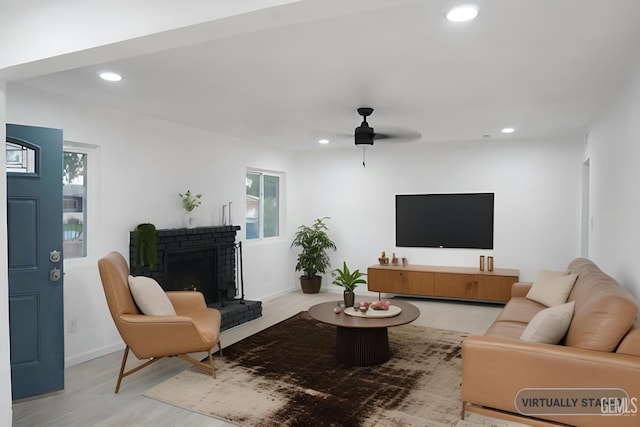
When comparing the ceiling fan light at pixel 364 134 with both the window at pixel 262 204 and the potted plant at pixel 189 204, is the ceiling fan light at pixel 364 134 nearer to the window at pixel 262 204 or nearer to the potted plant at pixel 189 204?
the potted plant at pixel 189 204

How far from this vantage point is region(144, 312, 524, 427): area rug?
2855 mm

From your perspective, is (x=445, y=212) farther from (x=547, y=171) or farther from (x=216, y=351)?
(x=216, y=351)

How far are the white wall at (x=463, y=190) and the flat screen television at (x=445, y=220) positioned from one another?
0.35 feet

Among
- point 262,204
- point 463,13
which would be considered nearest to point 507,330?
point 463,13

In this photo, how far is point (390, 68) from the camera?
309 centimetres

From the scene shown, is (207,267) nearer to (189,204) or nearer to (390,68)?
(189,204)

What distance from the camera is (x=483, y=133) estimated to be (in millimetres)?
5742

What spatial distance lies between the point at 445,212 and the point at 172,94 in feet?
14.5

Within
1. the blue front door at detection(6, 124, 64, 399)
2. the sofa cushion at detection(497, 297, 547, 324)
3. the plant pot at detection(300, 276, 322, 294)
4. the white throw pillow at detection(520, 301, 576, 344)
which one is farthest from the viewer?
the plant pot at detection(300, 276, 322, 294)

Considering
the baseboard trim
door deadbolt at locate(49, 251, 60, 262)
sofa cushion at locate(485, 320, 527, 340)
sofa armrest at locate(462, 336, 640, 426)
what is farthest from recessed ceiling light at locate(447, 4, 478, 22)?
the baseboard trim

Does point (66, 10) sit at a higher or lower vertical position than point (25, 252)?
higher

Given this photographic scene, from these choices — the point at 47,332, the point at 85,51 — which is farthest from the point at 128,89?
the point at 47,332

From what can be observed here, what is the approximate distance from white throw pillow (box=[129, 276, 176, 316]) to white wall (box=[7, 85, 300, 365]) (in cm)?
A: 94

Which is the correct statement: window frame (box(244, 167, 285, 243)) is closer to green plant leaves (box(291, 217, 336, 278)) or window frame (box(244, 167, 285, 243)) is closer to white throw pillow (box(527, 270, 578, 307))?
green plant leaves (box(291, 217, 336, 278))
